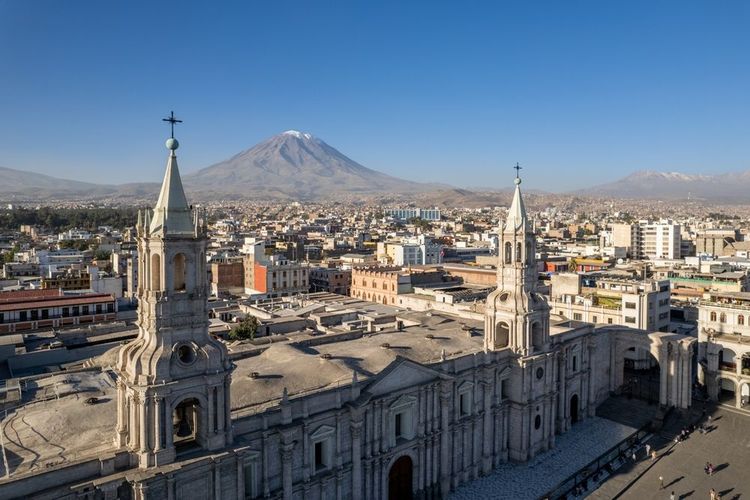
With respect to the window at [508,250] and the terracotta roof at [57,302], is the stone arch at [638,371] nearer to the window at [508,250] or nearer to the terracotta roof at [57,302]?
the window at [508,250]

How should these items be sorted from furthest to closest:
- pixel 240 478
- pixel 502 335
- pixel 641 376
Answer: pixel 641 376
pixel 502 335
pixel 240 478

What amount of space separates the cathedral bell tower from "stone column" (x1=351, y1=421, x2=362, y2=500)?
9957mm

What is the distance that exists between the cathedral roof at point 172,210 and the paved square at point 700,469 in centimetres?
2349

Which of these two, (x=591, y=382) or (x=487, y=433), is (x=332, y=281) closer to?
(x=591, y=382)

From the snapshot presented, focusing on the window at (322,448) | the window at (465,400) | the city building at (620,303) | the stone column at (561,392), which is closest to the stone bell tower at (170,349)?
the window at (322,448)

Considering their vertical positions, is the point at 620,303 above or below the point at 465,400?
above

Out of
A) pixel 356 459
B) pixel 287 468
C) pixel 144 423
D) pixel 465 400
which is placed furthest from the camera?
pixel 465 400

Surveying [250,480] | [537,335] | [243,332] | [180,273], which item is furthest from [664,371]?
[180,273]

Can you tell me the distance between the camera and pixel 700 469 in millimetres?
31844

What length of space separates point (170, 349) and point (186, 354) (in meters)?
0.74

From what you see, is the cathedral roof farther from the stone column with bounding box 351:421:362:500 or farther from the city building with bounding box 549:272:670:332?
the city building with bounding box 549:272:670:332

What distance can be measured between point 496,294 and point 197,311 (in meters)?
18.1

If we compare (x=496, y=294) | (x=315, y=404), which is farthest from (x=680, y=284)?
(x=315, y=404)

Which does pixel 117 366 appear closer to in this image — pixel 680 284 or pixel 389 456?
pixel 389 456
